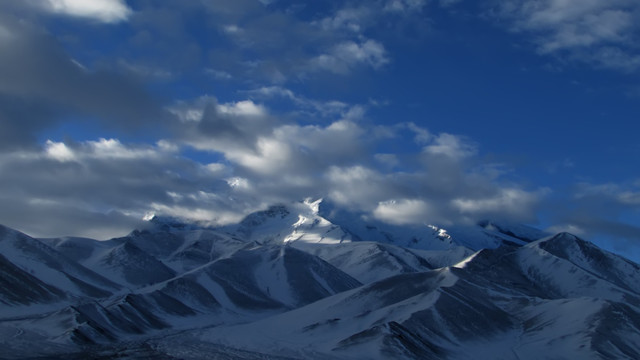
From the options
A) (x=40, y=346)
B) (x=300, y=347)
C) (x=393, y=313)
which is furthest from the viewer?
(x=393, y=313)

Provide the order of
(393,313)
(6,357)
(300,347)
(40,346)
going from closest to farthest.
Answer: (6,357) < (40,346) < (300,347) < (393,313)

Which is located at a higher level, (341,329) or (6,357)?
(341,329)

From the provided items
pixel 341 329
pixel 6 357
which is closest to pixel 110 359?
pixel 6 357

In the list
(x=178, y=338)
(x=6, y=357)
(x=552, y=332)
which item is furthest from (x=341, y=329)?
(x=6, y=357)

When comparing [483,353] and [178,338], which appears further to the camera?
[178,338]

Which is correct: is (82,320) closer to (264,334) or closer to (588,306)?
(264,334)

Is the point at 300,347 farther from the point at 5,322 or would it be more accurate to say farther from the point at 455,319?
the point at 5,322

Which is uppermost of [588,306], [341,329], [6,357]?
[588,306]

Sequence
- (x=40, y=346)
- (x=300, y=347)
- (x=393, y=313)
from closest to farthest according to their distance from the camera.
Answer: (x=40, y=346) → (x=300, y=347) → (x=393, y=313)

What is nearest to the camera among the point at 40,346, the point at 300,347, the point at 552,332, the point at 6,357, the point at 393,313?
the point at 6,357
